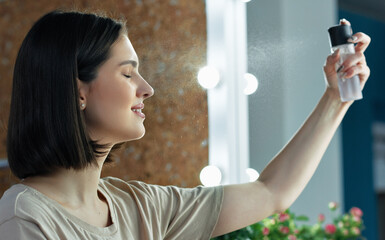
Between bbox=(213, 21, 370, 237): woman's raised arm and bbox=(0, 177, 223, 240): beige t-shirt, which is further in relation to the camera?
bbox=(213, 21, 370, 237): woman's raised arm

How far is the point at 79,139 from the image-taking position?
677 millimetres

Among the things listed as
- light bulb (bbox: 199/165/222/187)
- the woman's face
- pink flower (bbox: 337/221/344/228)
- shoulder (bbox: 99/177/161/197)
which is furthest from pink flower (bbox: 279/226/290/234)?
the woman's face

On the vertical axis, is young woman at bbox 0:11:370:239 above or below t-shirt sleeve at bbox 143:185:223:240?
above

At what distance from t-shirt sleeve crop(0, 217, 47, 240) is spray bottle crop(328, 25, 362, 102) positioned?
0.45m

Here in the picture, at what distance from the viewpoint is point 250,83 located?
0.96m

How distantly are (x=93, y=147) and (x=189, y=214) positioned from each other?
0.19m

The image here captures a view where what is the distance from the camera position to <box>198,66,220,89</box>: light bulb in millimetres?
1041

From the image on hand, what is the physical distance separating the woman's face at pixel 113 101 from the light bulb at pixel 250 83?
0.92 feet

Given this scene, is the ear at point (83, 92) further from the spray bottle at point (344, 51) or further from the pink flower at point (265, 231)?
the pink flower at point (265, 231)

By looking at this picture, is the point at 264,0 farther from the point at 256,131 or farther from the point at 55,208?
the point at 55,208

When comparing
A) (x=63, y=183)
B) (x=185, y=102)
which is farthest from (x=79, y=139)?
(x=185, y=102)

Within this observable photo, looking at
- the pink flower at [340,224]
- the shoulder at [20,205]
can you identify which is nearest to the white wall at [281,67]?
the shoulder at [20,205]

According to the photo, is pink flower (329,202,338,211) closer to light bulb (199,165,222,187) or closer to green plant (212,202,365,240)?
green plant (212,202,365,240)

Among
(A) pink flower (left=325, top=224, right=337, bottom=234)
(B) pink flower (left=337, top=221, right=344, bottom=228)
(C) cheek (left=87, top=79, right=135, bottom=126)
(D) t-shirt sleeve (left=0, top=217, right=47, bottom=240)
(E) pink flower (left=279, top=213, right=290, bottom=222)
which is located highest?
(C) cheek (left=87, top=79, right=135, bottom=126)
